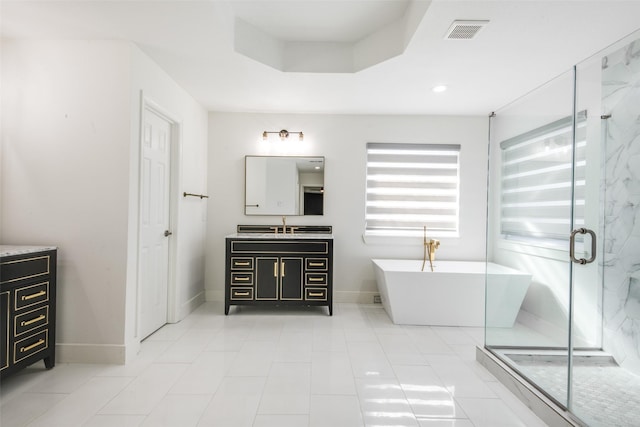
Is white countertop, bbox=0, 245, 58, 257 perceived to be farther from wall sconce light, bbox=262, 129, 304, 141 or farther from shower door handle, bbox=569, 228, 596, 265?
shower door handle, bbox=569, 228, 596, 265

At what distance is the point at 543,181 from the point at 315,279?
232cm

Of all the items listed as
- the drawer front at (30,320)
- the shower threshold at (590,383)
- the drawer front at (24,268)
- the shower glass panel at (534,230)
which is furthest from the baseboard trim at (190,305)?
the shower threshold at (590,383)

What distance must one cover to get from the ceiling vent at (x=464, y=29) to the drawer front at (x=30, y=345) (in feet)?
11.0

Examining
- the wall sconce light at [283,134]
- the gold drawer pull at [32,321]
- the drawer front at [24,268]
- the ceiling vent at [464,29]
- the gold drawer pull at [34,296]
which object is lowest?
the gold drawer pull at [32,321]

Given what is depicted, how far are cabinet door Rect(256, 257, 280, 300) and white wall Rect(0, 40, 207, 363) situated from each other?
1.40 m

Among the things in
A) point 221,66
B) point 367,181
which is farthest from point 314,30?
point 367,181

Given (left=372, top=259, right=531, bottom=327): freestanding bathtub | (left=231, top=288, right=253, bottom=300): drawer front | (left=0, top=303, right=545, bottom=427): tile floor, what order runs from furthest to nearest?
(left=231, top=288, right=253, bottom=300): drawer front < (left=372, top=259, right=531, bottom=327): freestanding bathtub < (left=0, top=303, right=545, bottom=427): tile floor

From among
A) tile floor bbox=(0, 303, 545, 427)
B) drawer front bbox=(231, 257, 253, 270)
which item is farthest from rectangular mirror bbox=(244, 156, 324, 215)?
tile floor bbox=(0, 303, 545, 427)

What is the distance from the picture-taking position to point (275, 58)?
292 centimetres

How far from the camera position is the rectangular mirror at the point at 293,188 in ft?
14.0

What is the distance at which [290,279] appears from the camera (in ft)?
12.2

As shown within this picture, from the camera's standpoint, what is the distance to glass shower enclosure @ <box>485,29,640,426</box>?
1873 mm

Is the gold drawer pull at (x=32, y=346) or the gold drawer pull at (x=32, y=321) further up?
the gold drawer pull at (x=32, y=321)

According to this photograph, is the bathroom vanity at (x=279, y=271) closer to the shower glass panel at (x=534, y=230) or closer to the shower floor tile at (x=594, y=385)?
the shower glass panel at (x=534, y=230)
